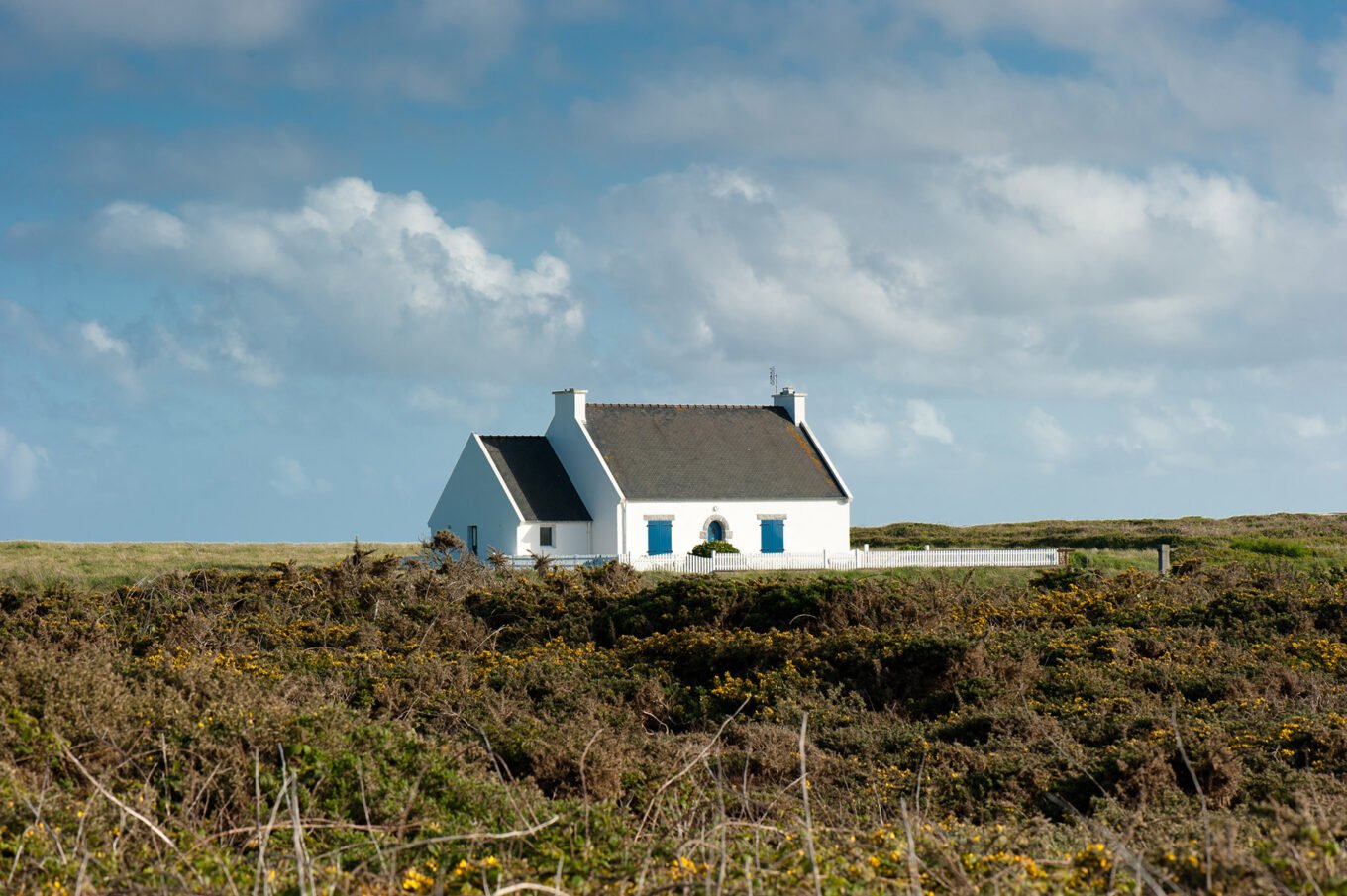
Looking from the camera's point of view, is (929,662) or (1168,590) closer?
(929,662)

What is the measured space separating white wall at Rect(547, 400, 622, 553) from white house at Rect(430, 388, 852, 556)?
0.14ft

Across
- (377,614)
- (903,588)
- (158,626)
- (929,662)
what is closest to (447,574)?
(377,614)

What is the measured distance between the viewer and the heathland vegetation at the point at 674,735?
594cm

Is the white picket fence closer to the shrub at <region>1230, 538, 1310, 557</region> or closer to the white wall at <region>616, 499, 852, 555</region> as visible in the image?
the white wall at <region>616, 499, 852, 555</region>

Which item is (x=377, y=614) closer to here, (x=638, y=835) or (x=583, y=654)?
(x=583, y=654)

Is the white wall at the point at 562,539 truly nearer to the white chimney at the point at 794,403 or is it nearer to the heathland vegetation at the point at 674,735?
the white chimney at the point at 794,403

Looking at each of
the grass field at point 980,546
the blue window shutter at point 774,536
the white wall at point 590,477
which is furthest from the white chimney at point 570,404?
the grass field at point 980,546

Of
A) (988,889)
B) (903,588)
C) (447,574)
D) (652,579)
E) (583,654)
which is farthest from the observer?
(652,579)

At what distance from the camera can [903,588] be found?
1998 cm

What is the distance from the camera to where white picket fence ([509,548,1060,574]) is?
3375 centimetres

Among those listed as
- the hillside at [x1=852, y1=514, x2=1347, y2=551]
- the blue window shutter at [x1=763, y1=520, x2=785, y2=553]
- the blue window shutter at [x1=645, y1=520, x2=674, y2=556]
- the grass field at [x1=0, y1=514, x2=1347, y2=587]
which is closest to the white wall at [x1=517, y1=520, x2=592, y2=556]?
the blue window shutter at [x1=645, y1=520, x2=674, y2=556]

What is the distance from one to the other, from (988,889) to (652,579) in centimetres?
2280

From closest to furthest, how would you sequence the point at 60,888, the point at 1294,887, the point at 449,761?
1. the point at 1294,887
2. the point at 60,888
3. the point at 449,761

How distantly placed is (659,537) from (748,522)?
2.93 m
